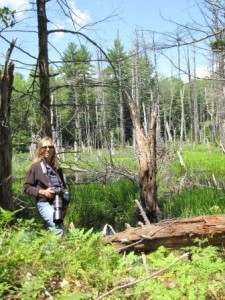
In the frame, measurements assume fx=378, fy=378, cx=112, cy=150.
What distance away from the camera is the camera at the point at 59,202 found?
4.46m

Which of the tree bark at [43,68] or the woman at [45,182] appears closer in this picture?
the woman at [45,182]

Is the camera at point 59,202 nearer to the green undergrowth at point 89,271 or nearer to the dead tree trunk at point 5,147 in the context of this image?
the green undergrowth at point 89,271

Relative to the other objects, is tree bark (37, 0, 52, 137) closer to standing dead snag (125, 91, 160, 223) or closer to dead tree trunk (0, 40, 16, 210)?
dead tree trunk (0, 40, 16, 210)

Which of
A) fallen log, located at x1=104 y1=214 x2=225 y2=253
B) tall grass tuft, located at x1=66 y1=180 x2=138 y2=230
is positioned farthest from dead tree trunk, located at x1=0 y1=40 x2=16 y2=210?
tall grass tuft, located at x1=66 y1=180 x2=138 y2=230

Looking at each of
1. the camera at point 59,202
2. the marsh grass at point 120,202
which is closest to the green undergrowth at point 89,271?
the camera at point 59,202

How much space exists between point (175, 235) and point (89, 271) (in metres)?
1.40

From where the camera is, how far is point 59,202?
451 centimetres

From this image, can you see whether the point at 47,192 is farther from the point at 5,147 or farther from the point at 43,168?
the point at 5,147

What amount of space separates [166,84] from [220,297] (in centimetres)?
6271

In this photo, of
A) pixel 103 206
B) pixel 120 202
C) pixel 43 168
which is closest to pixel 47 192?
pixel 43 168

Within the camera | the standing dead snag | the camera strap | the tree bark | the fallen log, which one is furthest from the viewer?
the standing dead snag

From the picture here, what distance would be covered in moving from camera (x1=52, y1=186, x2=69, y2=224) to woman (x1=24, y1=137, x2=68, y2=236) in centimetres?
3

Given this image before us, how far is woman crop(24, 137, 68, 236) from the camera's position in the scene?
14.9 ft

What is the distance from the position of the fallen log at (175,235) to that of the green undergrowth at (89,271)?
2.32 feet
